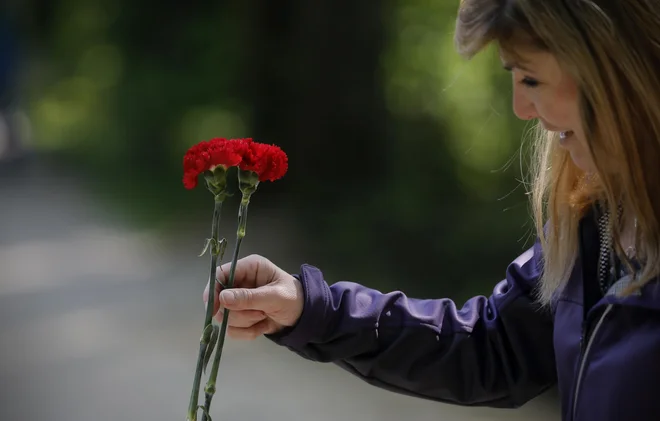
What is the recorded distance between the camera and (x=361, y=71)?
274 cm

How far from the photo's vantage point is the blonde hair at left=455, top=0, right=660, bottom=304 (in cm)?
74

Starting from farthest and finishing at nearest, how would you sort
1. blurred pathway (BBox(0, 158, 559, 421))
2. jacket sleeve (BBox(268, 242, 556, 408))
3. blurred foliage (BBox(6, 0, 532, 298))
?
blurred foliage (BBox(6, 0, 532, 298)) → blurred pathway (BBox(0, 158, 559, 421)) → jacket sleeve (BBox(268, 242, 556, 408))

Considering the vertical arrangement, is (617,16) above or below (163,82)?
below

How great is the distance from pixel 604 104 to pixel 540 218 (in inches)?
9.8

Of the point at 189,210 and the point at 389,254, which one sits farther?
the point at 189,210

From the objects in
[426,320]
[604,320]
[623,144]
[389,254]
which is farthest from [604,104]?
[389,254]

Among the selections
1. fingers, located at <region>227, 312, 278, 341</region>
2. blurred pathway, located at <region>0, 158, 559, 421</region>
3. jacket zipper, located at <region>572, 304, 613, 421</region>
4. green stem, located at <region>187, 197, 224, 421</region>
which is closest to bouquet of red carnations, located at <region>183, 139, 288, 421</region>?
green stem, located at <region>187, 197, 224, 421</region>

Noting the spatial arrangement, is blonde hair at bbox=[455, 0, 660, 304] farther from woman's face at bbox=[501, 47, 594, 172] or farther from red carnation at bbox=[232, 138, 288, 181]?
red carnation at bbox=[232, 138, 288, 181]

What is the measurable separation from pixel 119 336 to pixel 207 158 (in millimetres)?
2097

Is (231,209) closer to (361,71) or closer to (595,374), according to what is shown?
(361,71)

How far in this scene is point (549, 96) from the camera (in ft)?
2.59

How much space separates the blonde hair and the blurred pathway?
1.53 m

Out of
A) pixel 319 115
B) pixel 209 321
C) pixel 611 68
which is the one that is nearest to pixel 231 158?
pixel 209 321

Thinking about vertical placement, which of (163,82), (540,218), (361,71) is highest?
(163,82)
